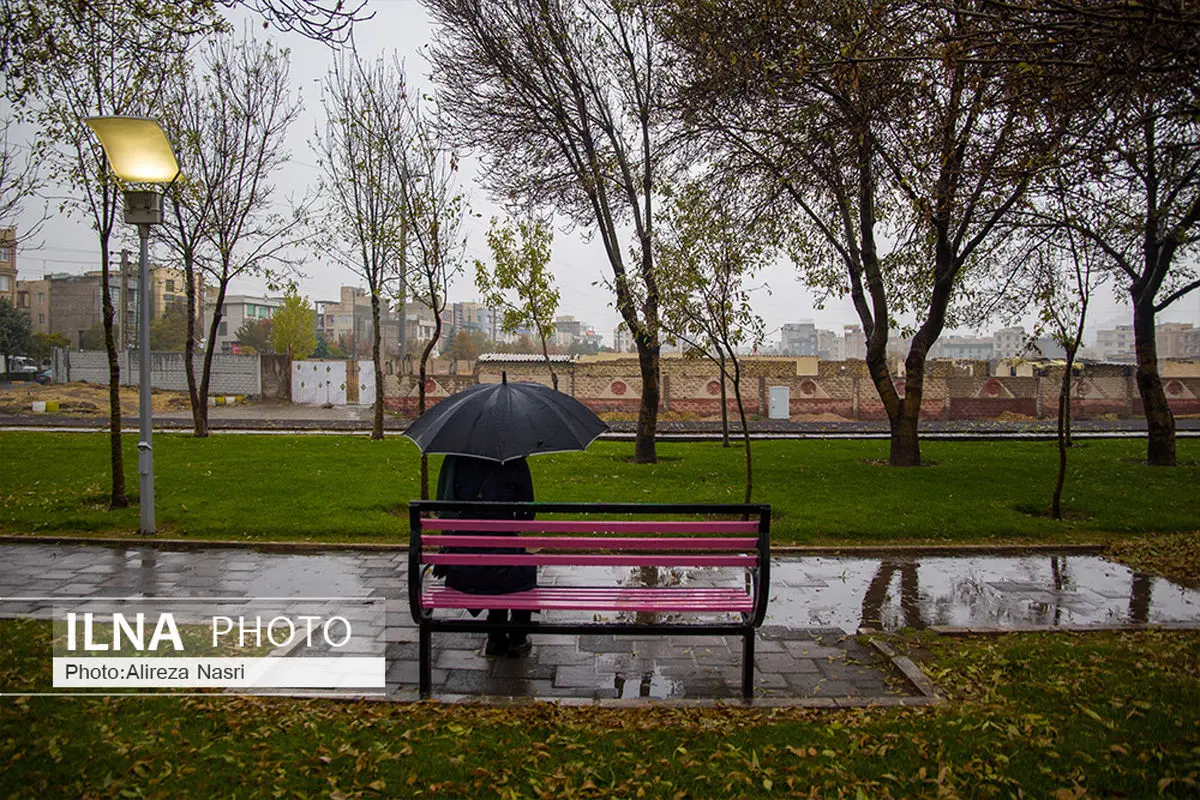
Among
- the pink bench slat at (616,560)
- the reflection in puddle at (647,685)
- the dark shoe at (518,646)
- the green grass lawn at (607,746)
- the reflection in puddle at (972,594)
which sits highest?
the pink bench slat at (616,560)

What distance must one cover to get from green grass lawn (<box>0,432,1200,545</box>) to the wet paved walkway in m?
0.78

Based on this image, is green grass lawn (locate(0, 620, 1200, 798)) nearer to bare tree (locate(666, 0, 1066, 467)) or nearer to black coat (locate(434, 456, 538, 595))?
black coat (locate(434, 456, 538, 595))

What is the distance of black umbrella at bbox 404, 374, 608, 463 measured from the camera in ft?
15.5

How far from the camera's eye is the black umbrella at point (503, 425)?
4.73 m

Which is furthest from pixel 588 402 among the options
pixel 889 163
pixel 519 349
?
pixel 519 349

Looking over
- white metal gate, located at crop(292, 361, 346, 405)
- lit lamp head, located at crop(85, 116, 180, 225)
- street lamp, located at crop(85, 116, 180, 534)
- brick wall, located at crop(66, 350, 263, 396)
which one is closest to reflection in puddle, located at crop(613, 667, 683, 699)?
street lamp, located at crop(85, 116, 180, 534)

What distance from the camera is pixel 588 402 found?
35469 millimetres

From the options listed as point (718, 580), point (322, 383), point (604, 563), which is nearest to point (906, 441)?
point (718, 580)

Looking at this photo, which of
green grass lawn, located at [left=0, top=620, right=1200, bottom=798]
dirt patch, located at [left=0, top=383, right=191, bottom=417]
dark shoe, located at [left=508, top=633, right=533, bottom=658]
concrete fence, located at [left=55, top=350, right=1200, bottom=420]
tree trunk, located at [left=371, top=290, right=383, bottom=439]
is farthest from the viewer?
concrete fence, located at [left=55, top=350, right=1200, bottom=420]

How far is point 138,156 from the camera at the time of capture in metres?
7.89

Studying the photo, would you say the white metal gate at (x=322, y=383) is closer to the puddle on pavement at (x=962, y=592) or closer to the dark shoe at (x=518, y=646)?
the puddle on pavement at (x=962, y=592)

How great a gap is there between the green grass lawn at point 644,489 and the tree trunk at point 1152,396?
0.46m

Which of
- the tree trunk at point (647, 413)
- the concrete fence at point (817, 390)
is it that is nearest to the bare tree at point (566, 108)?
the tree trunk at point (647, 413)

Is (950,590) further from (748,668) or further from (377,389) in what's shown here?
(377,389)
